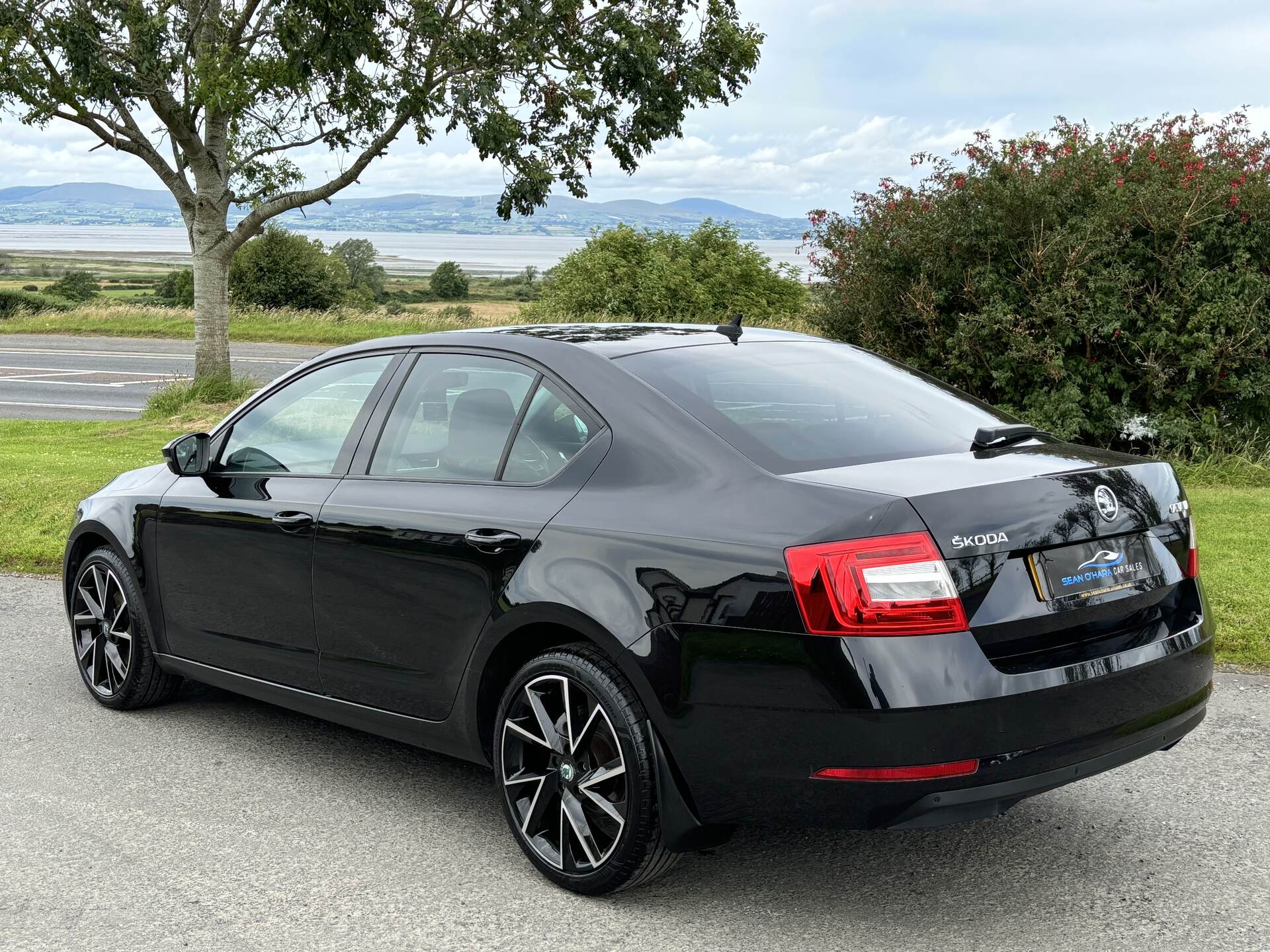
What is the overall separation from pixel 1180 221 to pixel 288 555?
9.33 m

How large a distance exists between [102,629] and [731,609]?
3570 mm

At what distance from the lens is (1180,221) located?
447 inches

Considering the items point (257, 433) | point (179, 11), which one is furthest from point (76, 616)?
point (179, 11)

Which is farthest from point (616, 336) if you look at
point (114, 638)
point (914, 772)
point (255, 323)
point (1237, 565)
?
point (255, 323)

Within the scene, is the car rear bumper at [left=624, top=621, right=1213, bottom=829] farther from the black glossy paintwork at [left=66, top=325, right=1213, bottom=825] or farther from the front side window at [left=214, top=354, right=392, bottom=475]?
the front side window at [left=214, top=354, right=392, bottom=475]

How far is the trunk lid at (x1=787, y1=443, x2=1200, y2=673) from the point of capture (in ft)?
10.6

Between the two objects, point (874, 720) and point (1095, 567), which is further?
point (1095, 567)

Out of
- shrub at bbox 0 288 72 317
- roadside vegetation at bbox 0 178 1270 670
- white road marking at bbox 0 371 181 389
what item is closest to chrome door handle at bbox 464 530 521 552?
roadside vegetation at bbox 0 178 1270 670

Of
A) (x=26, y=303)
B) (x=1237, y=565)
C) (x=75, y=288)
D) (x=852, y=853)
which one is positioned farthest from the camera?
(x=75, y=288)

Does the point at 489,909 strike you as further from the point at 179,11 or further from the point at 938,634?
the point at 179,11

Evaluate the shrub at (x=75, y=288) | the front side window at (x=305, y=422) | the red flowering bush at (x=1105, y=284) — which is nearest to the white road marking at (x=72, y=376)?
the red flowering bush at (x=1105, y=284)

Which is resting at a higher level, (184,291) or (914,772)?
(184,291)

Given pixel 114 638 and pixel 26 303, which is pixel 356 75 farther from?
pixel 26 303

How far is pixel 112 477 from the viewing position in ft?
40.0
